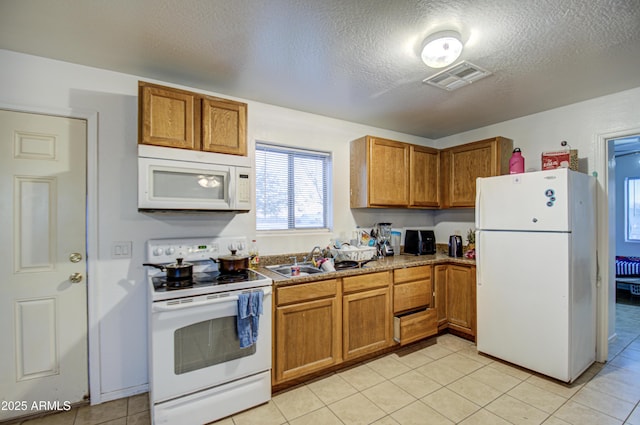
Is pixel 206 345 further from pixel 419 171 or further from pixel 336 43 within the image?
pixel 419 171

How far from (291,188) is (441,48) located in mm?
1798

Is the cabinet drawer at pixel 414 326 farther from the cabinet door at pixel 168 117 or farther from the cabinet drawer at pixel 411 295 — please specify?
the cabinet door at pixel 168 117

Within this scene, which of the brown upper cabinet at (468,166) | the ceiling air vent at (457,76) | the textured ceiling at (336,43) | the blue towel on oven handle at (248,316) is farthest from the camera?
the brown upper cabinet at (468,166)

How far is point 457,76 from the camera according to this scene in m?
2.24

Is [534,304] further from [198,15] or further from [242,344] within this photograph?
[198,15]

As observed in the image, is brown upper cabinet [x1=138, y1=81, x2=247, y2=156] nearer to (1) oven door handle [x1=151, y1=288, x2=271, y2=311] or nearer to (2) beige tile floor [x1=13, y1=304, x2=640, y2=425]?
(1) oven door handle [x1=151, y1=288, x2=271, y2=311]

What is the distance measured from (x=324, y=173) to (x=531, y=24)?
207 centimetres

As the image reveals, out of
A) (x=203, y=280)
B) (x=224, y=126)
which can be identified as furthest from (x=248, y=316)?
(x=224, y=126)

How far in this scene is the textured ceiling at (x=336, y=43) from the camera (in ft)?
5.02

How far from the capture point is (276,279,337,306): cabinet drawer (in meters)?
2.20

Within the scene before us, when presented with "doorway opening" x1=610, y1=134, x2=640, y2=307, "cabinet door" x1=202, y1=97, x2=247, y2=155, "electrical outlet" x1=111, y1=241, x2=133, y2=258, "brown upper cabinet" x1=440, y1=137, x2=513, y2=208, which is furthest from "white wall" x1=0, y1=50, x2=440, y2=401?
"doorway opening" x1=610, y1=134, x2=640, y2=307

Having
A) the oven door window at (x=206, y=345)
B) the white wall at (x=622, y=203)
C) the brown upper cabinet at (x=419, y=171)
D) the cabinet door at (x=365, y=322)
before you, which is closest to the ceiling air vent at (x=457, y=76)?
the brown upper cabinet at (x=419, y=171)

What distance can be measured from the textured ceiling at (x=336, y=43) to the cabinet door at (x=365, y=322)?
1.78 metres

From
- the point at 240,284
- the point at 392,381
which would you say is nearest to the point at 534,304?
the point at 392,381
